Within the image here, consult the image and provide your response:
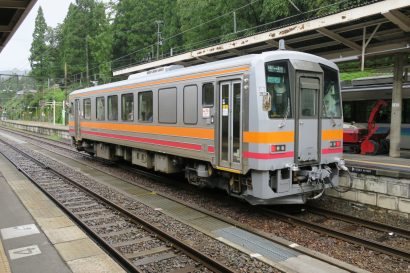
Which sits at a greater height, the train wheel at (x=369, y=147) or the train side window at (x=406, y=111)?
the train side window at (x=406, y=111)

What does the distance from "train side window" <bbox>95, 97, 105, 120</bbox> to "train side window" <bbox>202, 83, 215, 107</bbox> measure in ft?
23.2

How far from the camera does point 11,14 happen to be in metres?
9.84

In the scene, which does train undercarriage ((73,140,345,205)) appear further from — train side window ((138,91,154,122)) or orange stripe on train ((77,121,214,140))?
train side window ((138,91,154,122))

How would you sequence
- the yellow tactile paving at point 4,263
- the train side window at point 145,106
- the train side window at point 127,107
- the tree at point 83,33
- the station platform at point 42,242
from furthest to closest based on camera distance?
the tree at point 83,33
the train side window at point 127,107
the train side window at point 145,106
the station platform at point 42,242
the yellow tactile paving at point 4,263

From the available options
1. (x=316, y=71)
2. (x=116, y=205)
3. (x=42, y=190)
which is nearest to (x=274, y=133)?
(x=316, y=71)

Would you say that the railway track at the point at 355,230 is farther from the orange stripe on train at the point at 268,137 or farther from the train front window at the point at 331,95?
the train front window at the point at 331,95

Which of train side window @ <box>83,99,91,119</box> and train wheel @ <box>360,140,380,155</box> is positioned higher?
train side window @ <box>83,99,91,119</box>

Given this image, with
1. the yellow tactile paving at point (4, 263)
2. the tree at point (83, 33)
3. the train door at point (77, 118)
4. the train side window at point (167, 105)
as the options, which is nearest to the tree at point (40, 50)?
the tree at point (83, 33)

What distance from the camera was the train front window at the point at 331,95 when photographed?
8.59 metres

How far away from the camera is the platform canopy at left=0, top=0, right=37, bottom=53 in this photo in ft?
28.1

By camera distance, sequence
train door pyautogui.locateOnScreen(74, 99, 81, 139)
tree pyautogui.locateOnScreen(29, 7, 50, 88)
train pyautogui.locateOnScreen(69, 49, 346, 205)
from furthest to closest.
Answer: tree pyautogui.locateOnScreen(29, 7, 50, 88) → train door pyautogui.locateOnScreen(74, 99, 81, 139) → train pyautogui.locateOnScreen(69, 49, 346, 205)

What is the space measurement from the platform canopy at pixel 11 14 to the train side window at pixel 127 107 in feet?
12.4

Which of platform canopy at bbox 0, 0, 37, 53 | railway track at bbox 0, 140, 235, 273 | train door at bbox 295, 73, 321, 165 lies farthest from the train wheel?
platform canopy at bbox 0, 0, 37, 53

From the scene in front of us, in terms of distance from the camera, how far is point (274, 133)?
747 centimetres
